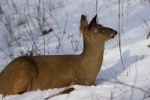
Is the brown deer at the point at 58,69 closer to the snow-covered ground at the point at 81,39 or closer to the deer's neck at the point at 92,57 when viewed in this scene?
the deer's neck at the point at 92,57

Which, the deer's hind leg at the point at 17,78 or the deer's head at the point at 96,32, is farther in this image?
the deer's head at the point at 96,32

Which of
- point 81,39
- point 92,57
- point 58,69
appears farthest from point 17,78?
point 81,39

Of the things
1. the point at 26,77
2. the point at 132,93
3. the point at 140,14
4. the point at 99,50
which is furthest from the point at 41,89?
the point at 140,14

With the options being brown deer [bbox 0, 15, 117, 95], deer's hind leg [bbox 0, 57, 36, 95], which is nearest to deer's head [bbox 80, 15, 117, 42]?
brown deer [bbox 0, 15, 117, 95]

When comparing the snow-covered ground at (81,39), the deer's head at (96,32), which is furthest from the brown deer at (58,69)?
the snow-covered ground at (81,39)

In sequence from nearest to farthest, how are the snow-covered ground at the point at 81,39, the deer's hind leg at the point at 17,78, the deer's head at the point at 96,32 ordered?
the snow-covered ground at the point at 81,39, the deer's hind leg at the point at 17,78, the deer's head at the point at 96,32

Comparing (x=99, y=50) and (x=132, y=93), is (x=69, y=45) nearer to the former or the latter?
(x=99, y=50)

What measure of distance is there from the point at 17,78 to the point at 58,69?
50 cm

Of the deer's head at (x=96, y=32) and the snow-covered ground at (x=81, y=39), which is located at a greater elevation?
the deer's head at (x=96, y=32)

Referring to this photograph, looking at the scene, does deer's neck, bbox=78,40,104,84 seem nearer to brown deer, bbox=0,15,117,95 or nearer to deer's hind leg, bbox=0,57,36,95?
brown deer, bbox=0,15,117,95

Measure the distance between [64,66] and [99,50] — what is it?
0.47 meters

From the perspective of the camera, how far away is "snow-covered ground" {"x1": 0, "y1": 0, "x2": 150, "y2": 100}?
21.7 feet

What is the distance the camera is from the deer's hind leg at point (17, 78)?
736 centimetres

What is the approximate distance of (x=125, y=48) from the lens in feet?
28.2
